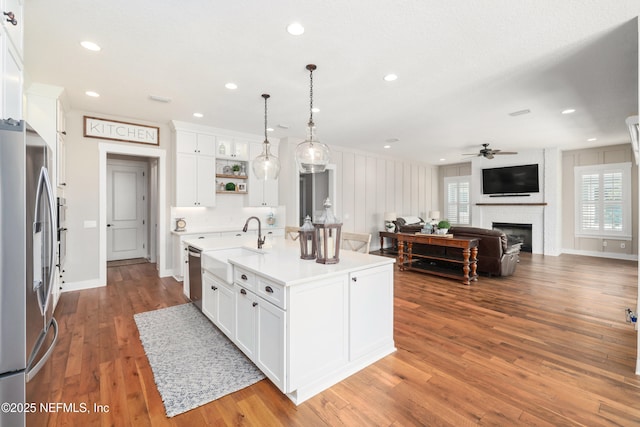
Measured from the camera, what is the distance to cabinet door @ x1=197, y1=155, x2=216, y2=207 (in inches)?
212

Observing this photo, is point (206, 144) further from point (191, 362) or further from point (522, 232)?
point (522, 232)

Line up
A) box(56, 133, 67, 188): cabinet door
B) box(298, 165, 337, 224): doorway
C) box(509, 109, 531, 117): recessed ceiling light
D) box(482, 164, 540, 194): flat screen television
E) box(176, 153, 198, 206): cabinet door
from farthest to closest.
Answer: box(482, 164, 540, 194): flat screen television < box(298, 165, 337, 224): doorway < box(176, 153, 198, 206): cabinet door < box(509, 109, 531, 117): recessed ceiling light < box(56, 133, 67, 188): cabinet door

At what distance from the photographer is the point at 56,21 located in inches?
92.8

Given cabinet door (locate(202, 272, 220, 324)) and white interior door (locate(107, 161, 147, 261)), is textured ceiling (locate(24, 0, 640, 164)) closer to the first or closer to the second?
cabinet door (locate(202, 272, 220, 324))

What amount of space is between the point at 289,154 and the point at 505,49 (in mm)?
4288

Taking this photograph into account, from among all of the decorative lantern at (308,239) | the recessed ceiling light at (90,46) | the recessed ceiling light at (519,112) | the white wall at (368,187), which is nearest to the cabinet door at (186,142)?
the white wall at (368,187)

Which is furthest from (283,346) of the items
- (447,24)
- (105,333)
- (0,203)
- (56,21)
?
(56,21)

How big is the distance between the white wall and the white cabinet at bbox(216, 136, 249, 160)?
33.7 inches

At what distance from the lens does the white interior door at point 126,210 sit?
6.66 meters

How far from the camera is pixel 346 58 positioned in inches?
115

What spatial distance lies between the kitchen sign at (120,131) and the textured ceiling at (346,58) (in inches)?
7.2

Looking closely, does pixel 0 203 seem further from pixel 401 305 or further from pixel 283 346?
pixel 401 305

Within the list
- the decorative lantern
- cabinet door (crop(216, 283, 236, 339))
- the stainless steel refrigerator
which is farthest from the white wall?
the stainless steel refrigerator

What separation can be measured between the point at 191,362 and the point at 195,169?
147 inches
